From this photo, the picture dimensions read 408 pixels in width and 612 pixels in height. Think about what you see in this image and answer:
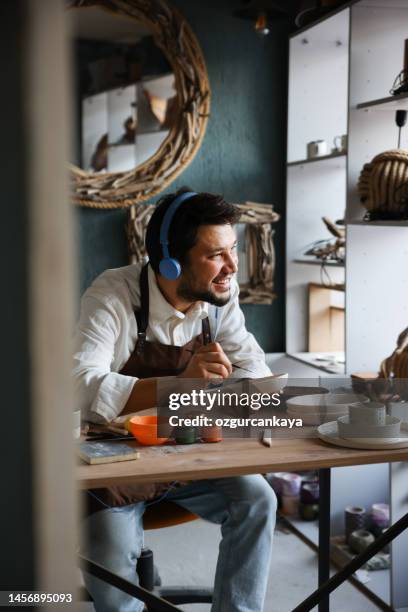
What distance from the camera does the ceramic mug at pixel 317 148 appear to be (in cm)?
342

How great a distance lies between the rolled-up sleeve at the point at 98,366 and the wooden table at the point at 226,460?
0.27 metres

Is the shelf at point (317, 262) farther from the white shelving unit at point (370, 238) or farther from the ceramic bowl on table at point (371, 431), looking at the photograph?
the ceramic bowl on table at point (371, 431)

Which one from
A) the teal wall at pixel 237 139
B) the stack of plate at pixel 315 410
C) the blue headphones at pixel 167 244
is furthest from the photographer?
the teal wall at pixel 237 139

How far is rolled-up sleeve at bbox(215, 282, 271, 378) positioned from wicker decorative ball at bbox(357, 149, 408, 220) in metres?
0.71

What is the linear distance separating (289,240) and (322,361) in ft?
2.14

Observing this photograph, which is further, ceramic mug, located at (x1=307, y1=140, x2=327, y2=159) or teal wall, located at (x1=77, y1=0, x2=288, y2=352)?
teal wall, located at (x1=77, y1=0, x2=288, y2=352)

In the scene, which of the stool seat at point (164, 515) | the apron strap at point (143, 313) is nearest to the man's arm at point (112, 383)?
the apron strap at point (143, 313)

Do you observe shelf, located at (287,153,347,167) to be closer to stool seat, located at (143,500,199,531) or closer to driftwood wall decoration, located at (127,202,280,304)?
driftwood wall decoration, located at (127,202,280,304)

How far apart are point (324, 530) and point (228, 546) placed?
27 cm

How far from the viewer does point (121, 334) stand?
2.22 metres

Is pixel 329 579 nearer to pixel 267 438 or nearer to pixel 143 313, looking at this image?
pixel 267 438

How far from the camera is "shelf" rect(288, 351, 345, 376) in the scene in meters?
3.24

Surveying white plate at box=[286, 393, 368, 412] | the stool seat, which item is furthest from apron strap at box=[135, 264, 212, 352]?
white plate at box=[286, 393, 368, 412]

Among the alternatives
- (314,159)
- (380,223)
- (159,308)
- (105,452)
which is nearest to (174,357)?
(159,308)
